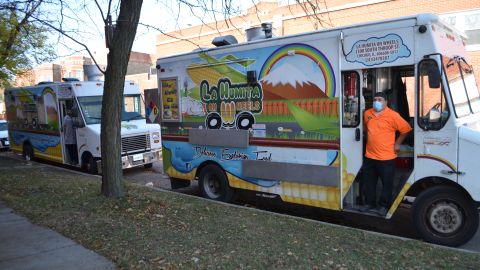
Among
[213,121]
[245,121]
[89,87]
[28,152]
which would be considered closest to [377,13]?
[89,87]

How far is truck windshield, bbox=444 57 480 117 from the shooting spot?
17.7ft

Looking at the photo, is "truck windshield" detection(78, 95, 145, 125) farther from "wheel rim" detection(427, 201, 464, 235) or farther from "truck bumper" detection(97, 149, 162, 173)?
"wheel rim" detection(427, 201, 464, 235)

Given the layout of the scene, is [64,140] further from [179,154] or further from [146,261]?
[146,261]

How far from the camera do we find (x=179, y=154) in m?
8.52

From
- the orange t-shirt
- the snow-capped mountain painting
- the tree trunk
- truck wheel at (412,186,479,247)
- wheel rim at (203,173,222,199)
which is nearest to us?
truck wheel at (412,186,479,247)

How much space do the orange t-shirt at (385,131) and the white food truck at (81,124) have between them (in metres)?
7.54

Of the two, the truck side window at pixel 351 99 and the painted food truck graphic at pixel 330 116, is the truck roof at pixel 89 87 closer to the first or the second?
the painted food truck graphic at pixel 330 116

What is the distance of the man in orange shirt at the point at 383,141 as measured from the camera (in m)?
5.67

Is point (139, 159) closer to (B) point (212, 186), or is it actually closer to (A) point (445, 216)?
(B) point (212, 186)

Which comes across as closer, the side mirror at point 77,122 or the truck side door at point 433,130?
the truck side door at point 433,130

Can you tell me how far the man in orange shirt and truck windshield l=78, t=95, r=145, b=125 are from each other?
7.97 meters

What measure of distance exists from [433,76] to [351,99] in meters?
1.15


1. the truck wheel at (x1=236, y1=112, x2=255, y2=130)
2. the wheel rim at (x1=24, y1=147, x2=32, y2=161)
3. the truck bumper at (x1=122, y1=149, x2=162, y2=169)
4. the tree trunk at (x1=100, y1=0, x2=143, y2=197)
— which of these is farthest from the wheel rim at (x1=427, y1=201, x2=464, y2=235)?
the wheel rim at (x1=24, y1=147, x2=32, y2=161)

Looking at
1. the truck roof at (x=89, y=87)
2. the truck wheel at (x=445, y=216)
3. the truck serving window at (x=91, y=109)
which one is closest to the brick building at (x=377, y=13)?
the truck roof at (x=89, y=87)
